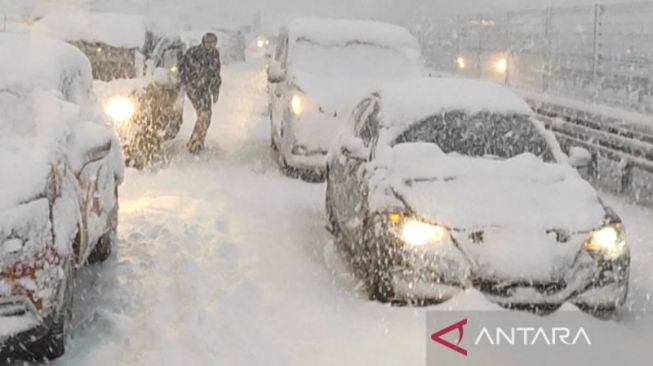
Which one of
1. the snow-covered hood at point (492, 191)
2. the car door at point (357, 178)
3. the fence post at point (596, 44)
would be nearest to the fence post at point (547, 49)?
the fence post at point (596, 44)

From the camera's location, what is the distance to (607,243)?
5.71 metres

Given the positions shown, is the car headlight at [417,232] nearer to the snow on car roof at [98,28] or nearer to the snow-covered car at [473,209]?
the snow-covered car at [473,209]

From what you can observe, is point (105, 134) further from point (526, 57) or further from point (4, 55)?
point (526, 57)

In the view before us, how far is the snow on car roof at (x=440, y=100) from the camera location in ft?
23.5

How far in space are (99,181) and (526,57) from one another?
50.4 ft

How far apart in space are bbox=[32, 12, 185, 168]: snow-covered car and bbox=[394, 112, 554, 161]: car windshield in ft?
17.0

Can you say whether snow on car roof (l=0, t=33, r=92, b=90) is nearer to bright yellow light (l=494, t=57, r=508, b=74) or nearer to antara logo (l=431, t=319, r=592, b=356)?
antara logo (l=431, t=319, r=592, b=356)

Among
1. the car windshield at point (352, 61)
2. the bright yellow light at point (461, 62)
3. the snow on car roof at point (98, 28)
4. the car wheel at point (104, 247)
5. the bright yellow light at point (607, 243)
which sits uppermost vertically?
the snow on car roof at point (98, 28)

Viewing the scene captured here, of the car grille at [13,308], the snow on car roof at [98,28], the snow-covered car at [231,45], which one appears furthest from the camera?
the snow-covered car at [231,45]

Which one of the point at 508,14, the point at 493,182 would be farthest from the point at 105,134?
the point at 508,14

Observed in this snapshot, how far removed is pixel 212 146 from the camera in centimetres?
1366

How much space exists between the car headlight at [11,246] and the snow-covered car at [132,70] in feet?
21.1

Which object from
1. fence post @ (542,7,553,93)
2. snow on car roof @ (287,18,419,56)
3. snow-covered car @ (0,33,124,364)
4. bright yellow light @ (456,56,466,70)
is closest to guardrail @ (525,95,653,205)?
snow on car roof @ (287,18,419,56)

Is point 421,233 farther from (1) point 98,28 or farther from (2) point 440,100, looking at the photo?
(1) point 98,28
